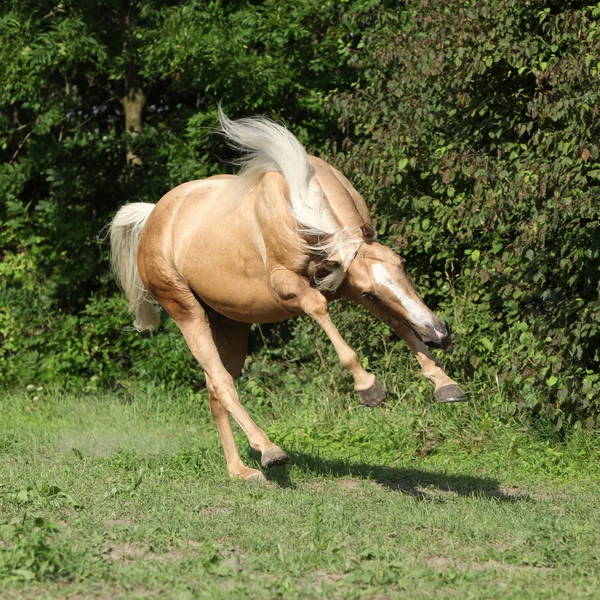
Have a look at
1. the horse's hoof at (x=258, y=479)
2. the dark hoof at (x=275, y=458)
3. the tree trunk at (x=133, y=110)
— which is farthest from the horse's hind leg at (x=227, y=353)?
the tree trunk at (x=133, y=110)

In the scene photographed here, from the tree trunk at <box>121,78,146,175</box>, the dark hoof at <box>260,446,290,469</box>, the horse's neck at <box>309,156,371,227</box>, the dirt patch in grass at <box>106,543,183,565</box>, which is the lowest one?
the dark hoof at <box>260,446,290,469</box>

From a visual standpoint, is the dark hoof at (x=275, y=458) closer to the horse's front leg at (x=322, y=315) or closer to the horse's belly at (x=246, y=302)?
the horse's front leg at (x=322, y=315)

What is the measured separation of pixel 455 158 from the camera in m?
8.15

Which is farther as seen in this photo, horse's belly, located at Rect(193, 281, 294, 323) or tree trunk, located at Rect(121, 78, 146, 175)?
tree trunk, located at Rect(121, 78, 146, 175)

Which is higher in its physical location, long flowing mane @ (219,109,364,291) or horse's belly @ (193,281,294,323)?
long flowing mane @ (219,109,364,291)

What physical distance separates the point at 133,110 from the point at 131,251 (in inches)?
202

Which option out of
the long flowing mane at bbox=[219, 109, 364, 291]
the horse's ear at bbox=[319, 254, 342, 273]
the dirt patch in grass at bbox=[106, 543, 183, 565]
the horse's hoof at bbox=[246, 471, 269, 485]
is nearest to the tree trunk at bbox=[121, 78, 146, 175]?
the long flowing mane at bbox=[219, 109, 364, 291]

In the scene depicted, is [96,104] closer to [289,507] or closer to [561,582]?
[289,507]

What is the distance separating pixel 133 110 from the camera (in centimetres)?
1226

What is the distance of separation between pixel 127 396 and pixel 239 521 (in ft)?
21.0

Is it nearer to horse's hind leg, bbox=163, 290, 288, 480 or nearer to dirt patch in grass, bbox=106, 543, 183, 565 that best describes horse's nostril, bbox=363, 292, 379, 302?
horse's hind leg, bbox=163, 290, 288, 480

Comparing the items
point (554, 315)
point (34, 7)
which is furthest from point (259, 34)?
point (554, 315)

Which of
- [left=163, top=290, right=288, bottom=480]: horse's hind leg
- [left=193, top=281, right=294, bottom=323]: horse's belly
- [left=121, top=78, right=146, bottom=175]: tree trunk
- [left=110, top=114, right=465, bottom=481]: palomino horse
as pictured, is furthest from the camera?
[left=121, top=78, right=146, bottom=175]: tree trunk

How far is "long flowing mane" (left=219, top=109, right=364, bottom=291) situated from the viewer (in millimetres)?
5453
